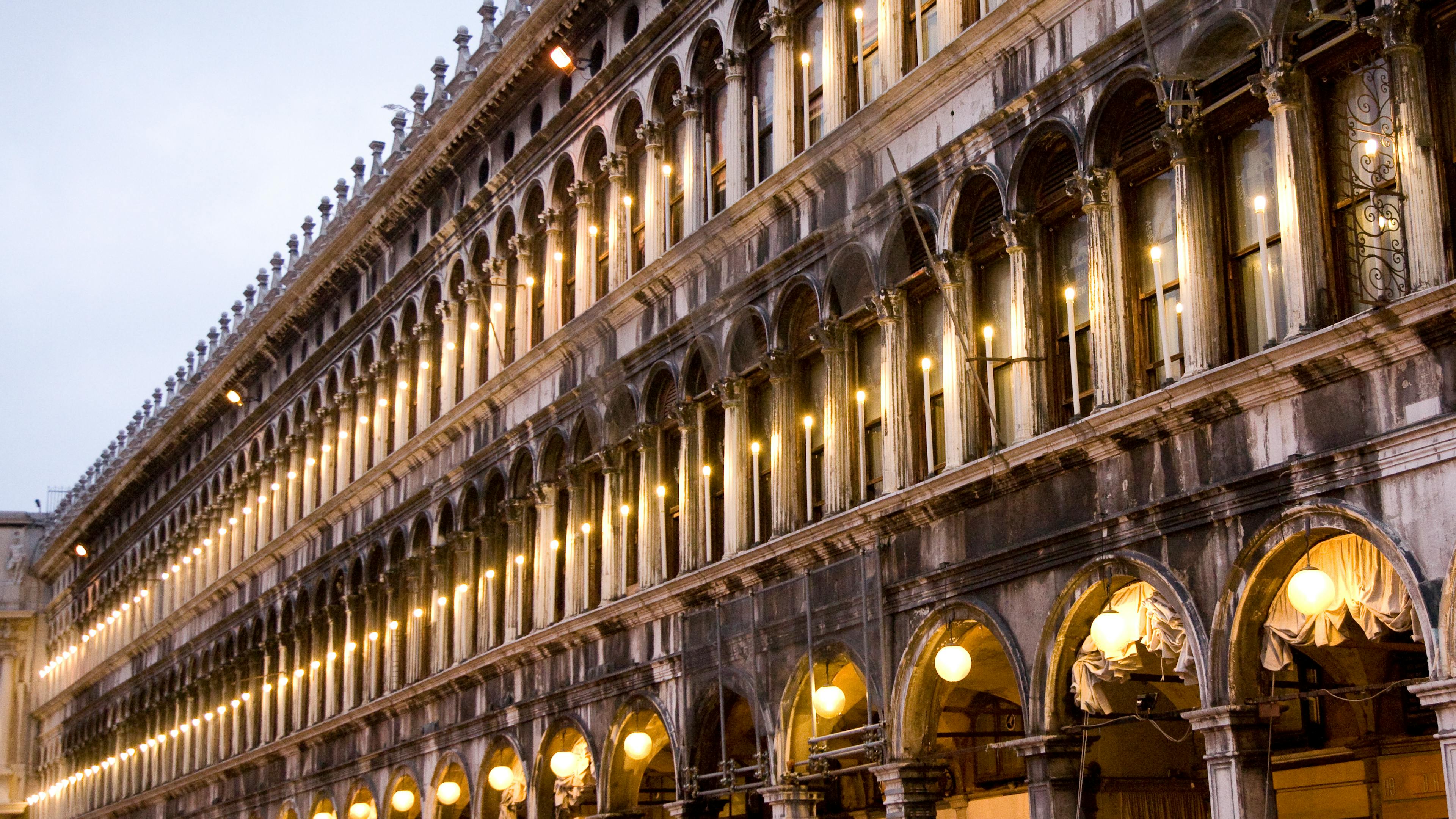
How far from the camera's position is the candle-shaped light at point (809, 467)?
2455cm

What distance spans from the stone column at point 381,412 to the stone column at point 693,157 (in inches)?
568

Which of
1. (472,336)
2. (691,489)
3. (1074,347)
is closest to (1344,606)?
(1074,347)

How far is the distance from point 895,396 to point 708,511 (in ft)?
17.0

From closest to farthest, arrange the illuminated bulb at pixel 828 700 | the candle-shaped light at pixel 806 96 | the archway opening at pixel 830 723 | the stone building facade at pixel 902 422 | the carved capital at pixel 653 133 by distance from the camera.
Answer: the stone building facade at pixel 902 422
the archway opening at pixel 830 723
the illuminated bulb at pixel 828 700
the candle-shaped light at pixel 806 96
the carved capital at pixel 653 133

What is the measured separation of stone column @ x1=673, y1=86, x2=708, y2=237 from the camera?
28.5 meters

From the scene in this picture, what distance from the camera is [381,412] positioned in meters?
42.0

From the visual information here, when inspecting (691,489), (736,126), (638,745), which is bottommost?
(638,745)

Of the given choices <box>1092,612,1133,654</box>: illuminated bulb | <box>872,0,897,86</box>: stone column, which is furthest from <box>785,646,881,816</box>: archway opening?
<box>872,0,897,86</box>: stone column

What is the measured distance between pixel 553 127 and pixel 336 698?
14864 millimetres

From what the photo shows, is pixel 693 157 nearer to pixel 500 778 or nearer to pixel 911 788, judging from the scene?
pixel 500 778

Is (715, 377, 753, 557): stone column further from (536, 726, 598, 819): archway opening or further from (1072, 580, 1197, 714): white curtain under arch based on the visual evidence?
(1072, 580, 1197, 714): white curtain under arch

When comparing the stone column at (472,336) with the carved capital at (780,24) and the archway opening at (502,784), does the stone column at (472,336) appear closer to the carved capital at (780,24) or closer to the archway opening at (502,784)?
the archway opening at (502,784)

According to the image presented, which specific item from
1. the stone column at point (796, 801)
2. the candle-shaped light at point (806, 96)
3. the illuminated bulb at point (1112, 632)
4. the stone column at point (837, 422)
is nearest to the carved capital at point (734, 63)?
the candle-shaped light at point (806, 96)

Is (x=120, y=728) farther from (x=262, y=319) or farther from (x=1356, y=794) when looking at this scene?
(x=1356, y=794)
